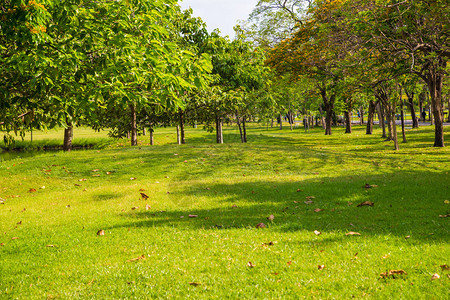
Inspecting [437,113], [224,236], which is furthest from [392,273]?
[437,113]

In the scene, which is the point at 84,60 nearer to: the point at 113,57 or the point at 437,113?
the point at 113,57

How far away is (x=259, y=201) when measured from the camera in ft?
35.3

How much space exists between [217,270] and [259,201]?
5031 millimetres

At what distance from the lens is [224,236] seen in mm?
7551

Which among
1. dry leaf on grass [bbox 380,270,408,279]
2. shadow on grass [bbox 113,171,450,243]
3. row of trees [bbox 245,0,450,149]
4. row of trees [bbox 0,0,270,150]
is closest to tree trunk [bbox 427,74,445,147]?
row of trees [bbox 245,0,450,149]

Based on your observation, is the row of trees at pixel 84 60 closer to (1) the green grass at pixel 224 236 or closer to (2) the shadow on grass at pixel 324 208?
(1) the green grass at pixel 224 236

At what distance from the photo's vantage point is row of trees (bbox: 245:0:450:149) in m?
16.8

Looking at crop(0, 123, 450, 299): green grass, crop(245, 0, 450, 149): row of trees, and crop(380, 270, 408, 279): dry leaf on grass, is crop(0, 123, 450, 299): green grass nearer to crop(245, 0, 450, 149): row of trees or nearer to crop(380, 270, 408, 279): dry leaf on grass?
crop(380, 270, 408, 279): dry leaf on grass

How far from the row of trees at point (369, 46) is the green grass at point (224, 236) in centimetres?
641

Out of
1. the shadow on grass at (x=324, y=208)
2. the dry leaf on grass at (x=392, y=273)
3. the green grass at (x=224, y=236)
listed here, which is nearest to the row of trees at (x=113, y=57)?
the green grass at (x=224, y=236)

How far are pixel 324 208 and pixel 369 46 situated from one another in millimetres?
11216

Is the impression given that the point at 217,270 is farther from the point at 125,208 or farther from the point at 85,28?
the point at 85,28

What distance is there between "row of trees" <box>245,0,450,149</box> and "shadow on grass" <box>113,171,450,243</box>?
6645 mm

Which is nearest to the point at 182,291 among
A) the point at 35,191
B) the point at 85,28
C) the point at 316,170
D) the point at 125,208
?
the point at 125,208
